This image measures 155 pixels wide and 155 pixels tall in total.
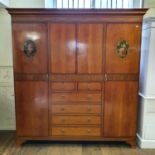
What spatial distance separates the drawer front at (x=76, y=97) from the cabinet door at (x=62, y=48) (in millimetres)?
361

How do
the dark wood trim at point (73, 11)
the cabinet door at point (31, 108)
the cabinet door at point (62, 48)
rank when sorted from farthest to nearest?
the cabinet door at point (31, 108) → the cabinet door at point (62, 48) → the dark wood trim at point (73, 11)

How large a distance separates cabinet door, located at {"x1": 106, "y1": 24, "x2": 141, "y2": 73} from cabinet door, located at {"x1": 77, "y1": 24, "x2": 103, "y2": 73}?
0.13 metres

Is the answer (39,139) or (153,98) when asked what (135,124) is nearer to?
(153,98)

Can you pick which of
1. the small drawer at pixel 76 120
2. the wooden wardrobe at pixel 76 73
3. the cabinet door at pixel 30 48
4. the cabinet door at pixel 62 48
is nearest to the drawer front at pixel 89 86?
the wooden wardrobe at pixel 76 73

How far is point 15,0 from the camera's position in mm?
3498

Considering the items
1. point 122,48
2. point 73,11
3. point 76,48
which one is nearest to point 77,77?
point 76,48

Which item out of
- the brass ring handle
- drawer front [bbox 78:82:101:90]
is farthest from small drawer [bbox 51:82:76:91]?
the brass ring handle

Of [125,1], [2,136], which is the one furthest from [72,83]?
[125,1]

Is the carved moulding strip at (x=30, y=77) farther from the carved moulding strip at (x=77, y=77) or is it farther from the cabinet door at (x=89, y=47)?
the cabinet door at (x=89, y=47)

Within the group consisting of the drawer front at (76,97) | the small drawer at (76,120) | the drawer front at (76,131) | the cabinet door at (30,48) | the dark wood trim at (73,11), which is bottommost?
the drawer front at (76,131)

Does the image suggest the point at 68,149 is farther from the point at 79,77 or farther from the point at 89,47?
the point at 89,47

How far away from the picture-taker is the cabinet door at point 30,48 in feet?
9.50

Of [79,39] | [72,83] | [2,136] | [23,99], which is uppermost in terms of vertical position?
[79,39]

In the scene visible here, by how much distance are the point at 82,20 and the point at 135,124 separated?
5.67 ft
